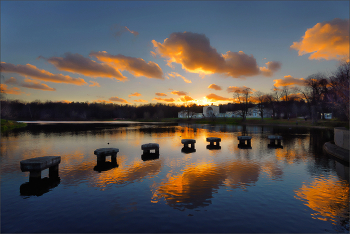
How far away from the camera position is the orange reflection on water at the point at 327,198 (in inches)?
272

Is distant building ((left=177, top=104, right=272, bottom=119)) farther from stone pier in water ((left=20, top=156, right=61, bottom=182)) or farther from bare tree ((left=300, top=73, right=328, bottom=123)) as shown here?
stone pier in water ((left=20, top=156, right=61, bottom=182))

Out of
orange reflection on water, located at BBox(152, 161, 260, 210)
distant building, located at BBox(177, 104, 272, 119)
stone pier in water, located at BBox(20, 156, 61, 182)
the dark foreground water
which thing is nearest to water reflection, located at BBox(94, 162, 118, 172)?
the dark foreground water

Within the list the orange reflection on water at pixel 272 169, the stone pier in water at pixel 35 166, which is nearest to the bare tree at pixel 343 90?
the orange reflection on water at pixel 272 169

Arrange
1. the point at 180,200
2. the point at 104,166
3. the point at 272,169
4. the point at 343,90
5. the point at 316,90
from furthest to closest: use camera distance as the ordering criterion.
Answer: the point at 316,90 → the point at 343,90 → the point at 104,166 → the point at 272,169 → the point at 180,200

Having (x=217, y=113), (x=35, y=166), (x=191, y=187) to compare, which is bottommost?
(x=191, y=187)

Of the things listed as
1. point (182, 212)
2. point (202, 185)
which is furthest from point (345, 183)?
point (182, 212)

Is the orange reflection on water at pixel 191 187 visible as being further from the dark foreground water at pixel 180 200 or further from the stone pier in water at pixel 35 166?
the stone pier in water at pixel 35 166

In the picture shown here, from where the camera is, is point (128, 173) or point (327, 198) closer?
point (327, 198)

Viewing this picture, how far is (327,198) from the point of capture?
327 inches

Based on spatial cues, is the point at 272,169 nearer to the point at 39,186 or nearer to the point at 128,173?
the point at 128,173

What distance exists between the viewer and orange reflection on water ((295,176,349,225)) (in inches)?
272

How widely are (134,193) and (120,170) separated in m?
4.56

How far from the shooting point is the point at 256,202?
7.93m

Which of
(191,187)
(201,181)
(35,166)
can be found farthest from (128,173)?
(35,166)
